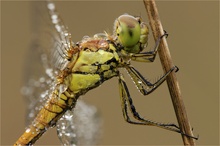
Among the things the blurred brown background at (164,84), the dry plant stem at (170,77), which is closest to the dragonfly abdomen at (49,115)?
the dry plant stem at (170,77)

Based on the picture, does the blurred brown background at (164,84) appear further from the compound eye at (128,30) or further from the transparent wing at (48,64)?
the compound eye at (128,30)

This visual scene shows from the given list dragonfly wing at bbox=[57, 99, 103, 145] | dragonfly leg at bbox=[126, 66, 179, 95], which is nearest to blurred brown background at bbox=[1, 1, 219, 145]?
dragonfly wing at bbox=[57, 99, 103, 145]

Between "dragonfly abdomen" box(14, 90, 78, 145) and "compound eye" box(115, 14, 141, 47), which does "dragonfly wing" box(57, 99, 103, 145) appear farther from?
"compound eye" box(115, 14, 141, 47)

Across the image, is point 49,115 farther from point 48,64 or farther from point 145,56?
point 145,56

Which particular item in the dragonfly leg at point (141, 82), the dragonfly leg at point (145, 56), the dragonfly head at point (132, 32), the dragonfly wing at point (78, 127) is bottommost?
the dragonfly wing at point (78, 127)

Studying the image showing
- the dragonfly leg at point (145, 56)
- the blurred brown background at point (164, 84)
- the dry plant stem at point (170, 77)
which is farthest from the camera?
the blurred brown background at point (164, 84)

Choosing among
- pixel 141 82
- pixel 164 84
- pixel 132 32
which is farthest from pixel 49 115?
pixel 164 84

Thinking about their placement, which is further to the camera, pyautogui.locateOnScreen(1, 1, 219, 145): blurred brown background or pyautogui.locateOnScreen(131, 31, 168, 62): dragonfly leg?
pyautogui.locateOnScreen(1, 1, 219, 145): blurred brown background

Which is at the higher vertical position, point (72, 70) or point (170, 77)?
point (72, 70)
